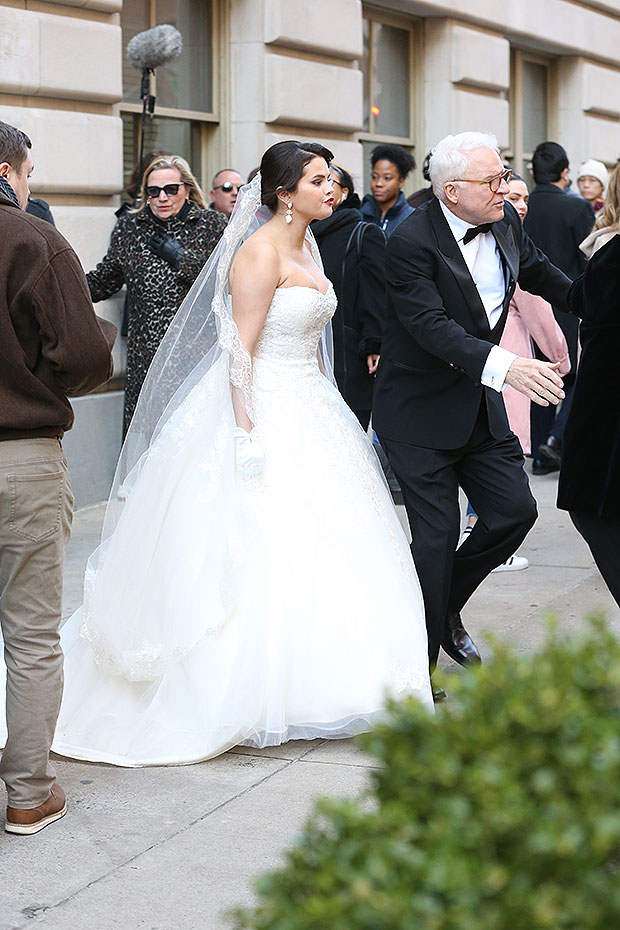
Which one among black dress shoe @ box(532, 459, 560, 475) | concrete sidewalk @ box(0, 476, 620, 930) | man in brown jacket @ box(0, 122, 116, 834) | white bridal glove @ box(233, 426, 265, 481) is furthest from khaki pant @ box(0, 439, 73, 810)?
black dress shoe @ box(532, 459, 560, 475)

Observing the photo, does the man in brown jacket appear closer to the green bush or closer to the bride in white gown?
the bride in white gown

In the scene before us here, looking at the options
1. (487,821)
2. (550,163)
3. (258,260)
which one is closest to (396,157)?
(550,163)

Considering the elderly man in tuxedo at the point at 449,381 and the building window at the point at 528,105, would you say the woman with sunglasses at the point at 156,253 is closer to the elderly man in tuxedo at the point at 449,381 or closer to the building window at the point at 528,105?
the elderly man in tuxedo at the point at 449,381

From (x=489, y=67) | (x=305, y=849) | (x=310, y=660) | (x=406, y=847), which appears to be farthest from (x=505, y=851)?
(x=489, y=67)

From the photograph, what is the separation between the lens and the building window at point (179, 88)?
938cm

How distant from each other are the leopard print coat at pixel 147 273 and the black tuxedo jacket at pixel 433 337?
3064 millimetres

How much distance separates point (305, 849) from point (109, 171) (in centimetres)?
721

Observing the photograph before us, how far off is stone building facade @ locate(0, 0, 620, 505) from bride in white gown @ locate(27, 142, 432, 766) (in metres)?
3.47

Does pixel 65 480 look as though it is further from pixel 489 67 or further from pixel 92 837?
pixel 489 67

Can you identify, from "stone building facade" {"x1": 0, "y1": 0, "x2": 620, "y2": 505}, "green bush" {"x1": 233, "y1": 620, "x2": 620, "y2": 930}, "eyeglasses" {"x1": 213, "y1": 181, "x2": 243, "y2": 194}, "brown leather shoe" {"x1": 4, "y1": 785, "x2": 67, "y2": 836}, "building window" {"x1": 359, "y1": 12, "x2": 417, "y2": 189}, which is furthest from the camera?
"building window" {"x1": 359, "y1": 12, "x2": 417, "y2": 189}

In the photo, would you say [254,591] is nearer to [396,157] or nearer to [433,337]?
[433,337]

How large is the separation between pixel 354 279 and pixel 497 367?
10.9 ft

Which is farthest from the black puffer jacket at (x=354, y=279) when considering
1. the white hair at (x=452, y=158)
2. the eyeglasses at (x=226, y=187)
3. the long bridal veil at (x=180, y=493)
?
the white hair at (x=452, y=158)

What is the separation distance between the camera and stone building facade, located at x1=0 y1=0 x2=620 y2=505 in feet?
26.8
